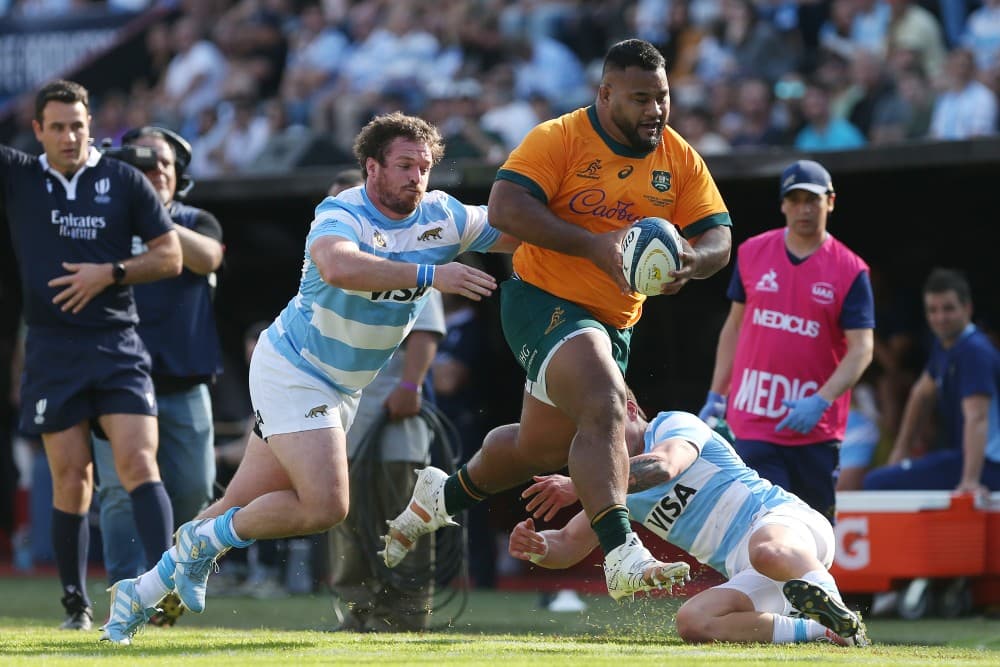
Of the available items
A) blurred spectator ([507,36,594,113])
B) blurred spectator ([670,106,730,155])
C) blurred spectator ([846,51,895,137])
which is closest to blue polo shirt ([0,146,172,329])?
blurred spectator ([670,106,730,155])

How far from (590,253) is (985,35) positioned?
316 inches

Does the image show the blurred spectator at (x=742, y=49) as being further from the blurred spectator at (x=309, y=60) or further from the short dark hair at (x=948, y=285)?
the blurred spectator at (x=309, y=60)

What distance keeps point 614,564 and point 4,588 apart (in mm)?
7452

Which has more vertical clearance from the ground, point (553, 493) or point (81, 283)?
point (81, 283)

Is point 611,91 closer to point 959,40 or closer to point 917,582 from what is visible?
point 917,582

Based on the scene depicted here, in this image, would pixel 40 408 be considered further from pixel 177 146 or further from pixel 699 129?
pixel 699 129

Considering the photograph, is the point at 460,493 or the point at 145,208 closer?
the point at 460,493

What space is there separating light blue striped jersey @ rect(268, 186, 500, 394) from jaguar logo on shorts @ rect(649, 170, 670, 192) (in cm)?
79

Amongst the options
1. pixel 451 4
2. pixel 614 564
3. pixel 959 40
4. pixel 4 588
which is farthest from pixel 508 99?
pixel 614 564

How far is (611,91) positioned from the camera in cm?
655

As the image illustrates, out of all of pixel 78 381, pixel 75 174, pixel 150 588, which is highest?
pixel 75 174

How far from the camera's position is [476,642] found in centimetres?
671

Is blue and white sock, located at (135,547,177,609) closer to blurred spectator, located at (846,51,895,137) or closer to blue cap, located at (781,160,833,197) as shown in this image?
blue cap, located at (781,160,833,197)

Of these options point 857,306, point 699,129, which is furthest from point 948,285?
point 699,129
